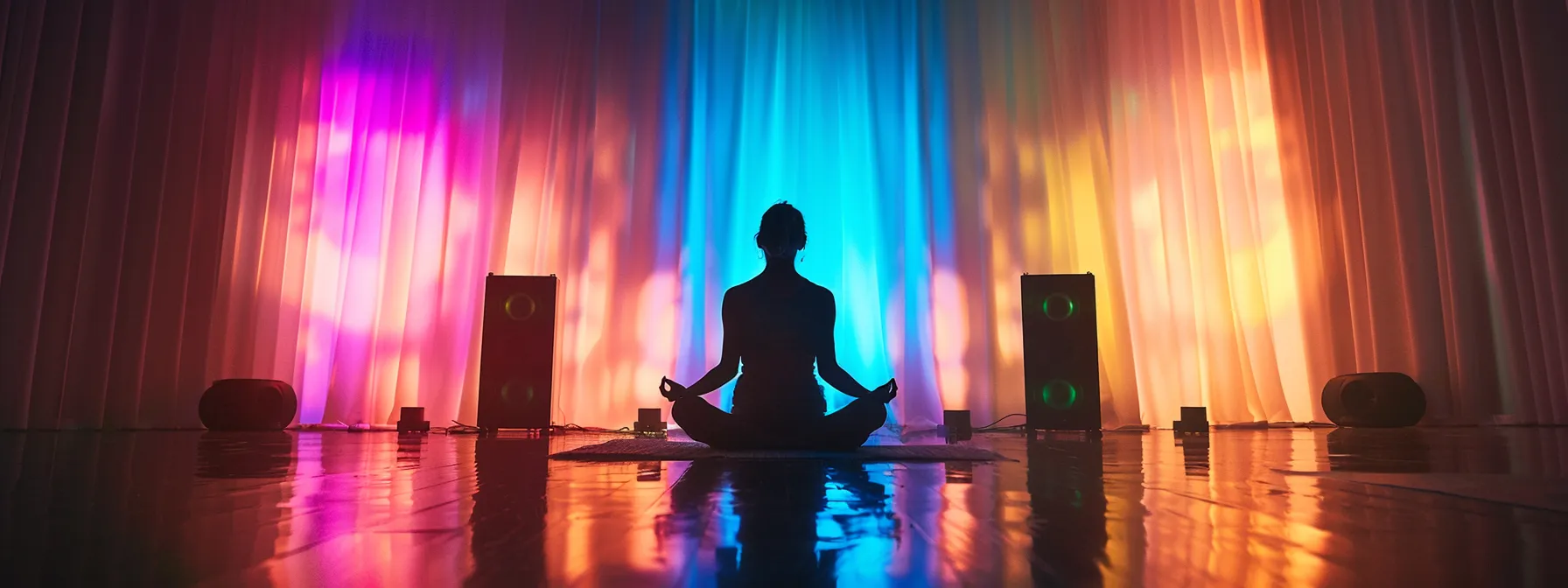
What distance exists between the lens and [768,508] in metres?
0.92

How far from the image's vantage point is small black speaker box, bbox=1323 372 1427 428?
12.2 ft

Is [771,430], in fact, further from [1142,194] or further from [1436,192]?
[1436,192]

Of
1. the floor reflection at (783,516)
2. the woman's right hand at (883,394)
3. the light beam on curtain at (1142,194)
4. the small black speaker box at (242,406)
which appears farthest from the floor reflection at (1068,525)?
the small black speaker box at (242,406)

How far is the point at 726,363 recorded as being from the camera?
227cm

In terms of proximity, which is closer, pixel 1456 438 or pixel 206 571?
pixel 206 571

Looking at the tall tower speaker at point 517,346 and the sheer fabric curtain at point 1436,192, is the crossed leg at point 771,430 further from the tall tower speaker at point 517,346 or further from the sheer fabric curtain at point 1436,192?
the sheer fabric curtain at point 1436,192

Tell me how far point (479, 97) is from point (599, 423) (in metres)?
2.03

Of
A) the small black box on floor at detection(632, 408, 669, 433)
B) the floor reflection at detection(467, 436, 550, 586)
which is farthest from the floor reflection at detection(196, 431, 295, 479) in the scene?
the small black box on floor at detection(632, 408, 669, 433)

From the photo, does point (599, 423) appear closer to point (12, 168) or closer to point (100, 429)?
point (100, 429)

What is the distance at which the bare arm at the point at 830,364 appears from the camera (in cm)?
225

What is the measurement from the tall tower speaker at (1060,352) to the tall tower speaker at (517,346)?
7.04 feet

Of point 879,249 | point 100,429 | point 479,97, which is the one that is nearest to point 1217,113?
point 879,249

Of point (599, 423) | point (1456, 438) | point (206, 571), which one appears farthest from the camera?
point (599, 423)

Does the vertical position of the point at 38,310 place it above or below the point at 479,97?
below
